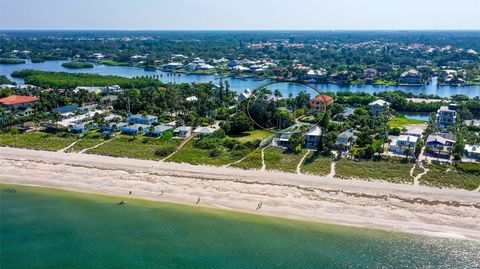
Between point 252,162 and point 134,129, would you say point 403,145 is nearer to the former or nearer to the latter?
point 252,162

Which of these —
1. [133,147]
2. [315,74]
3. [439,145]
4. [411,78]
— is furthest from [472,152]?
[315,74]

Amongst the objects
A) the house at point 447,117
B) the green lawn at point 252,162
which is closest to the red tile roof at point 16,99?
the green lawn at point 252,162

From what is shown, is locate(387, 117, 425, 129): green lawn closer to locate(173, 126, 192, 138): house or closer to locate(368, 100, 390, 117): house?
locate(368, 100, 390, 117): house

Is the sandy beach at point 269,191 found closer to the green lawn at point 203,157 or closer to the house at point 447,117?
the green lawn at point 203,157

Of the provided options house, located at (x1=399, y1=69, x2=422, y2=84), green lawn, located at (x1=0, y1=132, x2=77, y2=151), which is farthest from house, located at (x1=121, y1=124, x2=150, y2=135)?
house, located at (x1=399, y1=69, x2=422, y2=84)

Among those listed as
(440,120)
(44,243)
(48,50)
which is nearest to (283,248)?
(44,243)

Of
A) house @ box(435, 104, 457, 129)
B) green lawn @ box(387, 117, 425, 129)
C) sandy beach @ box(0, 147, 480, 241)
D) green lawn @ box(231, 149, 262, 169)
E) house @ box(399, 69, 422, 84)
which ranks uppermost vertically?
house @ box(399, 69, 422, 84)

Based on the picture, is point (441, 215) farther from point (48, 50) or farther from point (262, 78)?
point (48, 50)
